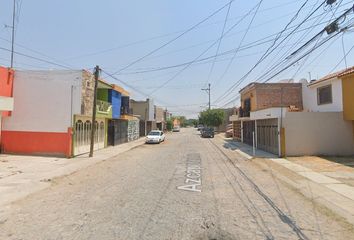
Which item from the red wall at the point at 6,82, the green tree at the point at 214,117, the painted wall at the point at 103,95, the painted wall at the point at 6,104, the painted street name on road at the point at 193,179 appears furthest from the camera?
the green tree at the point at 214,117

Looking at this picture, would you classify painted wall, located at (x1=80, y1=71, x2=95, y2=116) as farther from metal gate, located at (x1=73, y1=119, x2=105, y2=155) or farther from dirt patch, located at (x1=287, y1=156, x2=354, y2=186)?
dirt patch, located at (x1=287, y1=156, x2=354, y2=186)

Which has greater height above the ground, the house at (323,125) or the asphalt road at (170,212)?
the house at (323,125)

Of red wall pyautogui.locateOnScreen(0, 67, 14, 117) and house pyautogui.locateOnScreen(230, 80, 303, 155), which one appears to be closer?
red wall pyautogui.locateOnScreen(0, 67, 14, 117)

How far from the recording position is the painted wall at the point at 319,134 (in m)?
20.4

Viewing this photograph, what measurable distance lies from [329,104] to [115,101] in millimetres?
19964

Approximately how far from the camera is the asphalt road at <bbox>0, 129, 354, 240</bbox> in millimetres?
6371

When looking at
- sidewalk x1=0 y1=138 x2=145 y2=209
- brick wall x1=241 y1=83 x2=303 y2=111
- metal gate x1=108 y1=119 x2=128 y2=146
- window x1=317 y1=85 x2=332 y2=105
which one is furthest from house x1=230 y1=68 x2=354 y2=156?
metal gate x1=108 y1=119 x2=128 y2=146

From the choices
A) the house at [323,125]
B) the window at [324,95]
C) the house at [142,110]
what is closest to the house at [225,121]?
the house at [142,110]

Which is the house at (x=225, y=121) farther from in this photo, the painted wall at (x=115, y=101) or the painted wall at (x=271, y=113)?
the painted wall at (x=271, y=113)

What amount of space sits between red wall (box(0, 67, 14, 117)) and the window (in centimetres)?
2276

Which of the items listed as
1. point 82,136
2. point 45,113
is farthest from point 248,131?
point 45,113

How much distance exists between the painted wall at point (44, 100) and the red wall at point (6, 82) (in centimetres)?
34

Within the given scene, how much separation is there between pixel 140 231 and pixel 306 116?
1730 centimetres

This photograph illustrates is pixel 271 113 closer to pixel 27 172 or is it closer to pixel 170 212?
pixel 27 172
